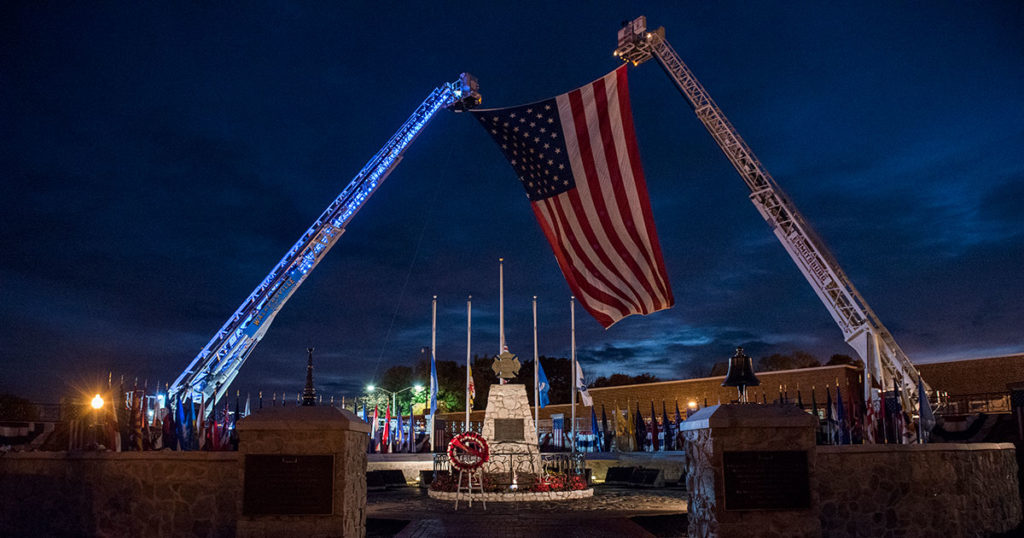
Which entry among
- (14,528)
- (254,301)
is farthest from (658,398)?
(14,528)

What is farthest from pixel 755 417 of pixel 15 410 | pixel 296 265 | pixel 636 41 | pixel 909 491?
pixel 15 410

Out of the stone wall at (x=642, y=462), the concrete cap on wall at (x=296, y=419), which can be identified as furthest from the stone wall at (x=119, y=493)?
the stone wall at (x=642, y=462)

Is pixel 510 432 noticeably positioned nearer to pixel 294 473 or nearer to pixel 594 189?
pixel 594 189

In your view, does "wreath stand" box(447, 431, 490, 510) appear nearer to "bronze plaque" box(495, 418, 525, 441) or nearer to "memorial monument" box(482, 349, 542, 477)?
"memorial monument" box(482, 349, 542, 477)

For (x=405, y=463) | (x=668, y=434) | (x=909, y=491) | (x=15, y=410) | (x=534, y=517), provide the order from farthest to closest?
(x=15, y=410) < (x=668, y=434) < (x=405, y=463) < (x=534, y=517) < (x=909, y=491)

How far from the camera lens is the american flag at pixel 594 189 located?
14.6 meters

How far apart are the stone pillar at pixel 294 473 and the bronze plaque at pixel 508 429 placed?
39.3 ft

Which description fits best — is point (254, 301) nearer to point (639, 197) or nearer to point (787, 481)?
point (639, 197)

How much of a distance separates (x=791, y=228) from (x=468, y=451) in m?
21.6

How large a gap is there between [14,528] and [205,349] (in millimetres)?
24680

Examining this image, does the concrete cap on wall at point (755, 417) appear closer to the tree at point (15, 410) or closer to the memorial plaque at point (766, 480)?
the memorial plaque at point (766, 480)

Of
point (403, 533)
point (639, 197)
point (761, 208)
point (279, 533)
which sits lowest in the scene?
point (403, 533)

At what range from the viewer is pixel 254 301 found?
3562 cm

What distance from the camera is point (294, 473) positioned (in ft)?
25.6
